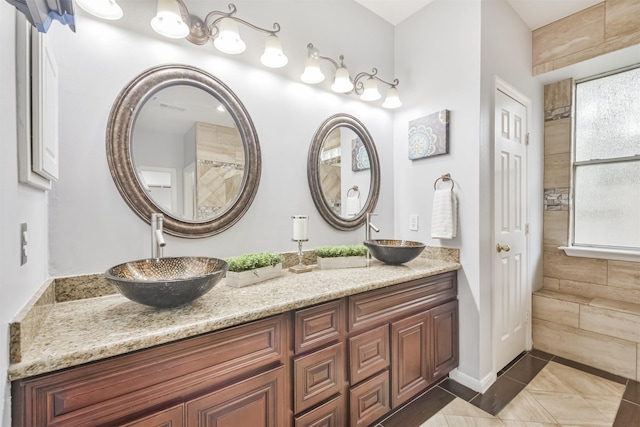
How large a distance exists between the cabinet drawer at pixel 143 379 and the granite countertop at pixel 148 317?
0.05 meters

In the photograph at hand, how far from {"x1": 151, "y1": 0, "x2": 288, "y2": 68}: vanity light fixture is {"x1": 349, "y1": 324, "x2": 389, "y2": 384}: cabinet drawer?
62.3 inches

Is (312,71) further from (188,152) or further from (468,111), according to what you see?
(468,111)

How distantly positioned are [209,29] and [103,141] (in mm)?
796

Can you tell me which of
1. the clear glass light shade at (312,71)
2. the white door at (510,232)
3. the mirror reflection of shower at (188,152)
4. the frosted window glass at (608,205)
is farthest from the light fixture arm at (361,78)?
the frosted window glass at (608,205)

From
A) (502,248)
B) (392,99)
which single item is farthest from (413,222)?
(392,99)

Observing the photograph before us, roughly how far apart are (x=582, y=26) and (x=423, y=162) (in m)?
1.64

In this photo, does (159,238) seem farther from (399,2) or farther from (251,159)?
(399,2)

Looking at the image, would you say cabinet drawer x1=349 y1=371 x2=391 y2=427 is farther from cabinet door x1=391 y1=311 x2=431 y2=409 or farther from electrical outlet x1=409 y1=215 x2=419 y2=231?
electrical outlet x1=409 y1=215 x2=419 y2=231

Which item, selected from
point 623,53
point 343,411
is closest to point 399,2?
point 623,53

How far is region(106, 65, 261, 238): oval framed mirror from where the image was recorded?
137 cm

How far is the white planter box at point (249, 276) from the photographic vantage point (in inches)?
55.9

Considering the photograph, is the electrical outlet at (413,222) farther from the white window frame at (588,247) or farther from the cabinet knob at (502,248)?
the white window frame at (588,247)

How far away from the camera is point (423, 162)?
7.53 ft

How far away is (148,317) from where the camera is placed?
102cm
